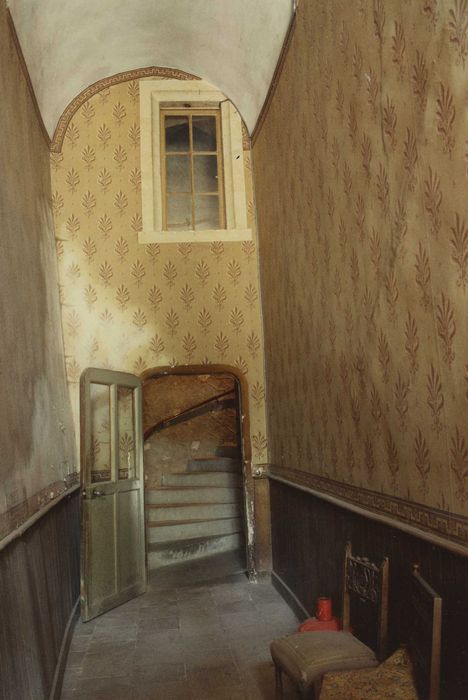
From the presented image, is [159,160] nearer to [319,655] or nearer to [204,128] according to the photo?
[204,128]

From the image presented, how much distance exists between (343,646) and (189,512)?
439 cm

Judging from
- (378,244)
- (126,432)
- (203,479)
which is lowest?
(203,479)

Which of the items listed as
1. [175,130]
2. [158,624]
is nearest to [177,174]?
[175,130]

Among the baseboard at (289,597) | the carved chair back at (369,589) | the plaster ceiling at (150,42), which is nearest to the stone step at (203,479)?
the baseboard at (289,597)

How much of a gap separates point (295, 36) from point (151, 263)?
2.45 m

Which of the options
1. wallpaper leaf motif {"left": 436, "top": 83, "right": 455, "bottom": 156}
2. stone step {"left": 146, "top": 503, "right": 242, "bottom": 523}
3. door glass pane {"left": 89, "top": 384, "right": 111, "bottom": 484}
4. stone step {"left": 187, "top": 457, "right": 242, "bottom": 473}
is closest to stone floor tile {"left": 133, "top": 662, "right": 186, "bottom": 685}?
door glass pane {"left": 89, "top": 384, "right": 111, "bottom": 484}

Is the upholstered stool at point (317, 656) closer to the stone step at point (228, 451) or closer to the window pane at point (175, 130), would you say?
the stone step at point (228, 451)

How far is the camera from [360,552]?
3.46 metres

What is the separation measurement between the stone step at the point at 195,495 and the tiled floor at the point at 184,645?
1.38 meters

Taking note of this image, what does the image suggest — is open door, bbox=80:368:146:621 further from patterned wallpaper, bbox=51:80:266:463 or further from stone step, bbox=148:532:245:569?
stone step, bbox=148:532:245:569

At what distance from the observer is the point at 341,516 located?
379 cm

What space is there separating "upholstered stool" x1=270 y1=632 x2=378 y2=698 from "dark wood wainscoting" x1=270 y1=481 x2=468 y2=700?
8.3 inches

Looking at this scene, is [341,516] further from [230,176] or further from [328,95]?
[230,176]

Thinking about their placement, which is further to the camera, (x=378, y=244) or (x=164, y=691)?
(x=164, y=691)
